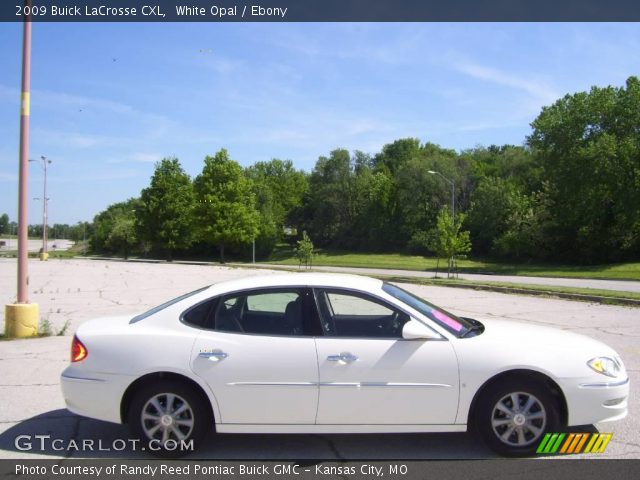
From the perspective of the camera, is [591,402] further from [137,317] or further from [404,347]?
[137,317]

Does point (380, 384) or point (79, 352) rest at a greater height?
point (79, 352)

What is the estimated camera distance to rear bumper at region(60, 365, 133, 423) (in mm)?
4566

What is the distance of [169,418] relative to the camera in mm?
4520

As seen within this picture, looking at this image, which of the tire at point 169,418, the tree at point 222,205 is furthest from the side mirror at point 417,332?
the tree at point 222,205

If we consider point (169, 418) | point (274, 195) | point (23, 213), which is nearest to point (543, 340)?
point (169, 418)

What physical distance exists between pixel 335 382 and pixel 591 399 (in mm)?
2063

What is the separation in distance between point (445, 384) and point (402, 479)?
2.59ft

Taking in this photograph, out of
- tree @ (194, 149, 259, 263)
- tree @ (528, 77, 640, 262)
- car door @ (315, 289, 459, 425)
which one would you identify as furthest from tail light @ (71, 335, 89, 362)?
tree @ (194, 149, 259, 263)

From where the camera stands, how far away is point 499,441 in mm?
4484

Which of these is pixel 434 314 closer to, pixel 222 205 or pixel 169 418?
pixel 169 418

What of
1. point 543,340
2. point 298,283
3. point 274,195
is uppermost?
point 274,195

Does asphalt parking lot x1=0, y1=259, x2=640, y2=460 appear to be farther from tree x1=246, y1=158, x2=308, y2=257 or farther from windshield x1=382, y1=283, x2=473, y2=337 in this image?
tree x1=246, y1=158, x2=308, y2=257

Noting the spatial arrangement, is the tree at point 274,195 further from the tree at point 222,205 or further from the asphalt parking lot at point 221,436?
the asphalt parking lot at point 221,436

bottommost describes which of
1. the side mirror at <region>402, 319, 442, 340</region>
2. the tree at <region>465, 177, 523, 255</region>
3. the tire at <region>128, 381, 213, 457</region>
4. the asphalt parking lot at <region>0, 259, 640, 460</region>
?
the asphalt parking lot at <region>0, 259, 640, 460</region>
